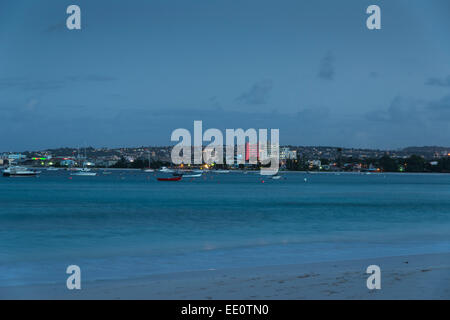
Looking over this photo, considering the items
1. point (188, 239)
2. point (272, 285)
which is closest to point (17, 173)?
point (188, 239)

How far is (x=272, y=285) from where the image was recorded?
12.9 m

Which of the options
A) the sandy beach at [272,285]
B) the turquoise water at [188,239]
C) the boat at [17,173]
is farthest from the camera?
the boat at [17,173]

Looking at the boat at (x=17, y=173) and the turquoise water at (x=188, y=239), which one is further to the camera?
the boat at (x=17, y=173)

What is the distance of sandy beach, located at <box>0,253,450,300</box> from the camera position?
1166 centimetres

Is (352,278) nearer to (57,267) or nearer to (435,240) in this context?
(57,267)

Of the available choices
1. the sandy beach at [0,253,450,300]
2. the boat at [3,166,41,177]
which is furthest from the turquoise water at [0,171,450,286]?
the boat at [3,166,41,177]

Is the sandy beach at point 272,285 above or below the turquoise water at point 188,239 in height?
above

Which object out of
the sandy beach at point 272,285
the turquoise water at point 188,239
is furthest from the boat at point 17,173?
the sandy beach at point 272,285

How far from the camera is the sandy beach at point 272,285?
1166 centimetres

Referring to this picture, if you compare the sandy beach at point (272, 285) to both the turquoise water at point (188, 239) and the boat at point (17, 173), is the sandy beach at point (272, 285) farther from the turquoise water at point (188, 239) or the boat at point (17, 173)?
the boat at point (17, 173)

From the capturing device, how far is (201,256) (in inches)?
800

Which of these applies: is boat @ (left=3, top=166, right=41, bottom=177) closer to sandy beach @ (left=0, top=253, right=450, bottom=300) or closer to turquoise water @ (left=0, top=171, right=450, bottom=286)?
turquoise water @ (left=0, top=171, right=450, bottom=286)
